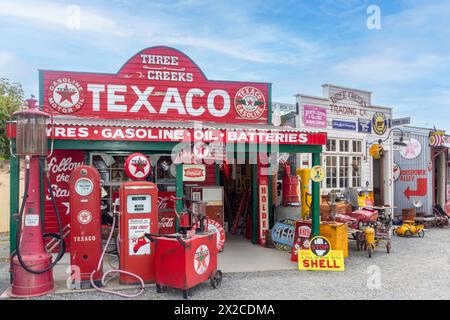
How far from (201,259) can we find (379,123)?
10.7 metres

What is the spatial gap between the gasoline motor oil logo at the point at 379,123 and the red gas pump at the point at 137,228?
10488mm

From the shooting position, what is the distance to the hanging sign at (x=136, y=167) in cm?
594

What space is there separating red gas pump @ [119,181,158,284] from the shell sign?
426 cm

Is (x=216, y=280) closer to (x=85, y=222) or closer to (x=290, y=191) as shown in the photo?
(x=85, y=222)

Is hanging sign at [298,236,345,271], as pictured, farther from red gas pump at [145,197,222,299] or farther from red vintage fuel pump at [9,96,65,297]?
red vintage fuel pump at [9,96,65,297]

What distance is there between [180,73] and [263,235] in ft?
15.8

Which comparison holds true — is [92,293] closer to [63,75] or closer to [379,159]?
[63,75]

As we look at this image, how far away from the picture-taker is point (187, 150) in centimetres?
704

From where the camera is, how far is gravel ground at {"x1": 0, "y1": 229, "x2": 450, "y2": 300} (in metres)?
5.48

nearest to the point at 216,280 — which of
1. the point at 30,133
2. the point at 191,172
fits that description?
the point at 191,172

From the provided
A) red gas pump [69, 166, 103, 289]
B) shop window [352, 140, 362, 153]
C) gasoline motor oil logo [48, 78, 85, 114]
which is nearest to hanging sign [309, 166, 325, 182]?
red gas pump [69, 166, 103, 289]

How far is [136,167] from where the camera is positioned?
5973 millimetres

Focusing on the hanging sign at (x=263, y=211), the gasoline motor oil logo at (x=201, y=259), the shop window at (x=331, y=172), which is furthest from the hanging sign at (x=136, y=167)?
the shop window at (x=331, y=172)
